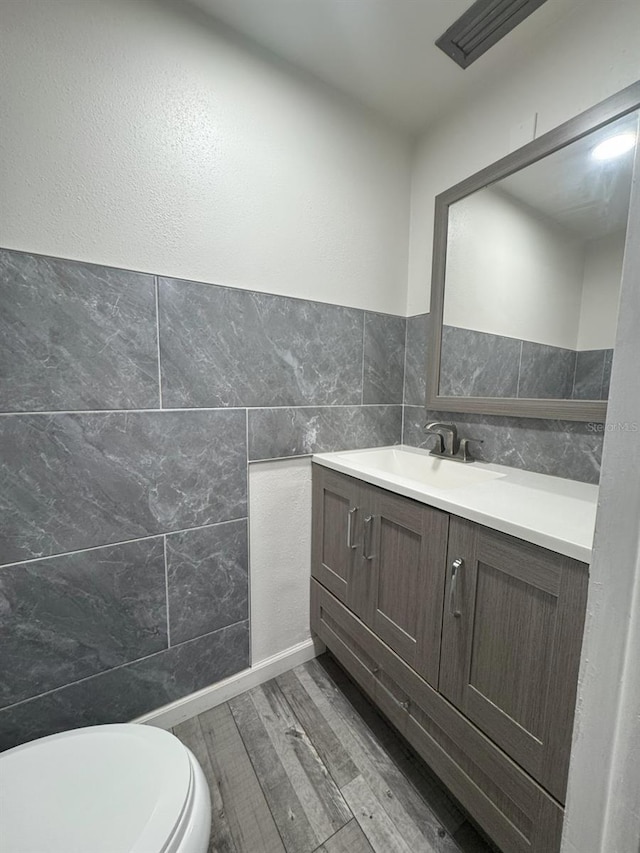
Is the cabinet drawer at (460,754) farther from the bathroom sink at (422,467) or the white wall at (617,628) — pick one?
the bathroom sink at (422,467)

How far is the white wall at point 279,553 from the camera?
129 cm

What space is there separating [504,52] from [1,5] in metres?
1.44

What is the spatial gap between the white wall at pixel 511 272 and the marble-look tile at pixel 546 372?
3 centimetres

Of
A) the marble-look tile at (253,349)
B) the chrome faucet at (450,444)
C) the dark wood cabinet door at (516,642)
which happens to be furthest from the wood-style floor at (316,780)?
the marble-look tile at (253,349)

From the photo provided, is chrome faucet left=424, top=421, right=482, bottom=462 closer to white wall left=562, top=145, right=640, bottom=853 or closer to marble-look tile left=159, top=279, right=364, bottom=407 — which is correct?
marble-look tile left=159, top=279, right=364, bottom=407

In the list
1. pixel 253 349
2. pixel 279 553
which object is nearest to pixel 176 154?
pixel 253 349

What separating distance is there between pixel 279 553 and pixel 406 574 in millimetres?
570

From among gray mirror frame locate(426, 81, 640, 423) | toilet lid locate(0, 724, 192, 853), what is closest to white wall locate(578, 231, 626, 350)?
gray mirror frame locate(426, 81, 640, 423)

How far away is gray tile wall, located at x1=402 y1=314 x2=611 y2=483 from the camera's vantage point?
104 cm

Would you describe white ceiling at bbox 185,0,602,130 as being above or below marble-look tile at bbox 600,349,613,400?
above

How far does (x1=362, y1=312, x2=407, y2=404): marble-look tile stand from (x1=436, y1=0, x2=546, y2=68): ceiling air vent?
2.88 ft

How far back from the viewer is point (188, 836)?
0.59 metres

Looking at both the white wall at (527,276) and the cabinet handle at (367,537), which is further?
the cabinet handle at (367,537)

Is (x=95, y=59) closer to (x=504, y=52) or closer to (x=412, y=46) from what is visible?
(x=412, y=46)
